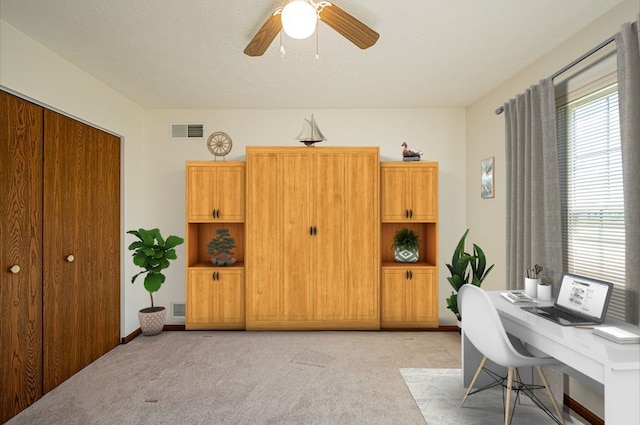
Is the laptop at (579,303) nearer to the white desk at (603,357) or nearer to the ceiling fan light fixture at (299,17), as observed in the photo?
the white desk at (603,357)

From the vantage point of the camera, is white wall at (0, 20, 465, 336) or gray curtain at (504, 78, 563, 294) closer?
gray curtain at (504, 78, 563, 294)

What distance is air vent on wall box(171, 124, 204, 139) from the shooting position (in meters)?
4.39

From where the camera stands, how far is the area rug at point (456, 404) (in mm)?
2357

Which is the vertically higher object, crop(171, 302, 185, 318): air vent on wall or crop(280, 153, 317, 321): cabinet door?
crop(280, 153, 317, 321): cabinet door

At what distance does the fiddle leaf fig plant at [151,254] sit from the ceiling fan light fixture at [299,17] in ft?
9.19

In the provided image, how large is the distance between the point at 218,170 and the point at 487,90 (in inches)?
120

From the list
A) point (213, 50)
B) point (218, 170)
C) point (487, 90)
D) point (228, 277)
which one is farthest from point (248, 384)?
point (487, 90)

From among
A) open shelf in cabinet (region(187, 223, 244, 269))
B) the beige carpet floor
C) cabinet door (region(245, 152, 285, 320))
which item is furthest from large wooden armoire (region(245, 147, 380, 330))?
open shelf in cabinet (region(187, 223, 244, 269))

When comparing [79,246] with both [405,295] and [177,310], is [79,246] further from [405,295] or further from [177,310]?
[405,295]

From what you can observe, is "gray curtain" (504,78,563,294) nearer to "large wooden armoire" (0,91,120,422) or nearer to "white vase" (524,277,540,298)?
"white vase" (524,277,540,298)

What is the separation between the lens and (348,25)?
1.95 metres

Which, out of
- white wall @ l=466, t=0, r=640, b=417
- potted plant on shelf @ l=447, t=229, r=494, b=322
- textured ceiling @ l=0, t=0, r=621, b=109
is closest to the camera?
textured ceiling @ l=0, t=0, r=621, b=109

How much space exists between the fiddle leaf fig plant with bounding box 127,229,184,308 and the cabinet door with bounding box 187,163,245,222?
414mm

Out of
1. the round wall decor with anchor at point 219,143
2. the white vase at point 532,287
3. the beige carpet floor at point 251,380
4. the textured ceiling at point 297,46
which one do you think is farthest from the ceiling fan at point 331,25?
the beige carpet floor at point 251,380
